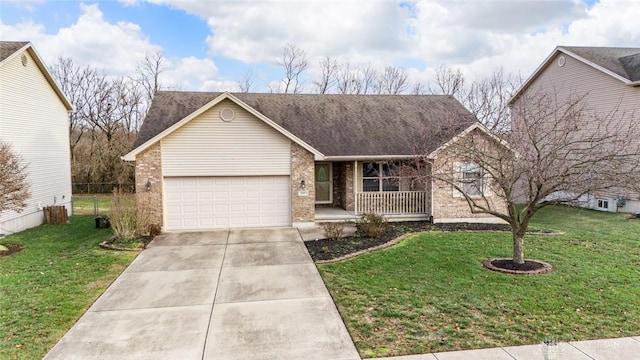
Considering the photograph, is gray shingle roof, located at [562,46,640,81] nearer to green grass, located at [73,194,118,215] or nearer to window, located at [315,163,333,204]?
window, located at [315,163,333,204]

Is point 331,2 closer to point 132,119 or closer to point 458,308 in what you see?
point 458,308

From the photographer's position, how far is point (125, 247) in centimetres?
1145

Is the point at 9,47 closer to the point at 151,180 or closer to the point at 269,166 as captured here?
the point at 151,180

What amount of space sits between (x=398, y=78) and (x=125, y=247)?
3308cm

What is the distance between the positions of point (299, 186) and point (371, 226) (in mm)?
3424

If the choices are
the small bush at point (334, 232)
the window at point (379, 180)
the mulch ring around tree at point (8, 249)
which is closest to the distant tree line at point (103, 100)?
the mulch ring around tree at point (8, 249)

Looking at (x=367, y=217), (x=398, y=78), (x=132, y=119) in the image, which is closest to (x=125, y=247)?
(x=367, y=217)

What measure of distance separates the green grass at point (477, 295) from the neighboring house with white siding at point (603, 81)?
7573 mm

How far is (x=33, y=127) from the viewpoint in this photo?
15938 mm

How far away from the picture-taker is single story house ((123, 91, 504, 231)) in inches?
547

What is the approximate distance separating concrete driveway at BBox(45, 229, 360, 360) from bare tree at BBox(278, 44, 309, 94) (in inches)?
1145

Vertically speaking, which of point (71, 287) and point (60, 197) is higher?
point (60, 197)

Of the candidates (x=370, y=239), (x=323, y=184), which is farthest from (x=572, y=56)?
(x=370, y=239)

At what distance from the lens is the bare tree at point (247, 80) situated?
122 ft
